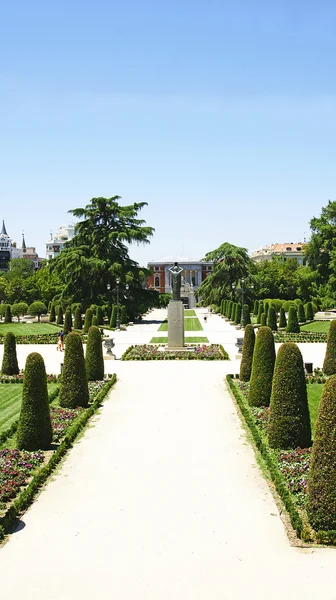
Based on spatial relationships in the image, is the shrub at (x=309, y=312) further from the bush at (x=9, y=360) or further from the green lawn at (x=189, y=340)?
the bush at (x=9, y=360)

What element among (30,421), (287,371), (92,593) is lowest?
(92,593)

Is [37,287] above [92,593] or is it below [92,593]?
above

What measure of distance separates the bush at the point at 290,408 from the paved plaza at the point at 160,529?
785 millimetres

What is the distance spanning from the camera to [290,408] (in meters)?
11.9

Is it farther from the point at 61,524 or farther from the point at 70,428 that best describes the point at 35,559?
the point at 70,428

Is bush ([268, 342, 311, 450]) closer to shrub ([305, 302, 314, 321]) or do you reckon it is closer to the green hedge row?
the green hedge row

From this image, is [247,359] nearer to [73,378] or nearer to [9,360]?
[73,378]

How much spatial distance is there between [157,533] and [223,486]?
217cm

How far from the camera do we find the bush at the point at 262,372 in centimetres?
1599

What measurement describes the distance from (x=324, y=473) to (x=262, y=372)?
25.9 ft

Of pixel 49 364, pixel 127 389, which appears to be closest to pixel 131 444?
pixel 127 389

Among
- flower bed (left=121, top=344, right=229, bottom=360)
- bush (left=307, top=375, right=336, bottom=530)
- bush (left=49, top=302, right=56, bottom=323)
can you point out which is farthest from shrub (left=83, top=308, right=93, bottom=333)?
bush (left=307, top=375, right=336, bottom=530)

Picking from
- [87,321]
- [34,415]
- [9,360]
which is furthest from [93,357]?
[87,321]

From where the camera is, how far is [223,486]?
404 inches
